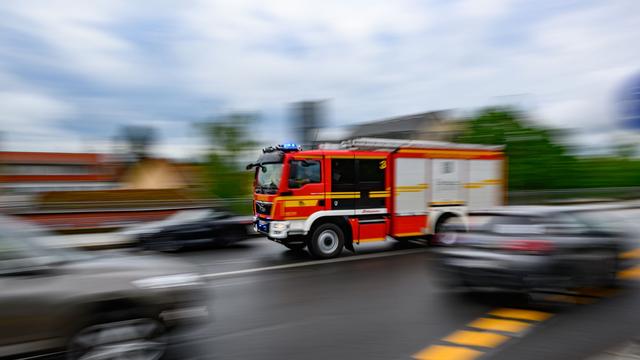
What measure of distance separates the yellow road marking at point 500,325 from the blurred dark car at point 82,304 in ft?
10.5

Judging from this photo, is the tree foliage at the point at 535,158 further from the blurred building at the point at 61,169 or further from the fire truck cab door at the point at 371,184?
the blurred building at the point at 61,169

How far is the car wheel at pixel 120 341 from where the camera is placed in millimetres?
3916

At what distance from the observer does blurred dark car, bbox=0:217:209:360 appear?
12.5ft

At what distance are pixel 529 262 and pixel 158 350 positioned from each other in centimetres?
449

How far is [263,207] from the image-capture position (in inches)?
444

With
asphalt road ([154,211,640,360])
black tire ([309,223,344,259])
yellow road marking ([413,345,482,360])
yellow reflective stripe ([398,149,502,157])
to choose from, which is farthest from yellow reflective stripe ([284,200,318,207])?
yellow road marking ([413,345,482,360])

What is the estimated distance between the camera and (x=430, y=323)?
582 cm

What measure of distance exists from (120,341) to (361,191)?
7.91 meters

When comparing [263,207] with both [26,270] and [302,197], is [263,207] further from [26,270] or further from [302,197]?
[26,270]

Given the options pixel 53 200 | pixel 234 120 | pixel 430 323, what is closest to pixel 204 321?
pixel 430 323

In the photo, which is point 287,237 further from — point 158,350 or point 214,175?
point 214,175

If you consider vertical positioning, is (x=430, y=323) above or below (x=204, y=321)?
below

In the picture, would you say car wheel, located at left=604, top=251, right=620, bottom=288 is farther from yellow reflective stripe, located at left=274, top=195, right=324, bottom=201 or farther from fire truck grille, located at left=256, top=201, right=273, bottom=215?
fire truck grille, located at left=256, top=201, right=273, bottom=215

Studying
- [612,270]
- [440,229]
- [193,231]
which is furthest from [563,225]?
[193,231]
